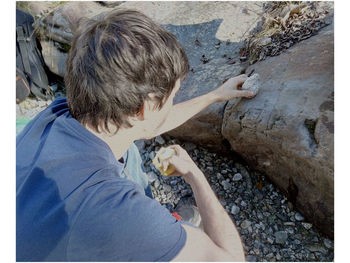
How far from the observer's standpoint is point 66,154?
1676 millimetres

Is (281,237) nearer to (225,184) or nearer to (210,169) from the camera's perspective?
(225,184)

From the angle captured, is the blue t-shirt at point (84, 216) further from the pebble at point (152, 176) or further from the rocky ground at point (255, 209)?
the pebble at point (152, 176)

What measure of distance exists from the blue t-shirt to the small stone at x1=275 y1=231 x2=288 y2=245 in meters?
1.35

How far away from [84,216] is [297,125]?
5.38 ft

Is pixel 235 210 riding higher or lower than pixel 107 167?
lower

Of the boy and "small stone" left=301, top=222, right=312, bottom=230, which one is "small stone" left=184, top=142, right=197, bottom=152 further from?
"small stone" left=301, top=222, right=312, bottom=230

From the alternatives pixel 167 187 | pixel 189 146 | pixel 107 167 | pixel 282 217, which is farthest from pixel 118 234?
pixel 189 146

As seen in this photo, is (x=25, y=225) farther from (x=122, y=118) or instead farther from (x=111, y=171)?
(x=122, y=118)

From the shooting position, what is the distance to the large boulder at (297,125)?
82.4 inches

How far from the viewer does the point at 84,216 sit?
1471mm

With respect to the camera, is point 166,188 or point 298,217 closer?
point 298,217

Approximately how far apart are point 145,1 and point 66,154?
4269mm

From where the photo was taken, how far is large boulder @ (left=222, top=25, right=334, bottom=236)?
2.09 m

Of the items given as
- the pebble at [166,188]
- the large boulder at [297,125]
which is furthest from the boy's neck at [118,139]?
the pebble at [166,188]
